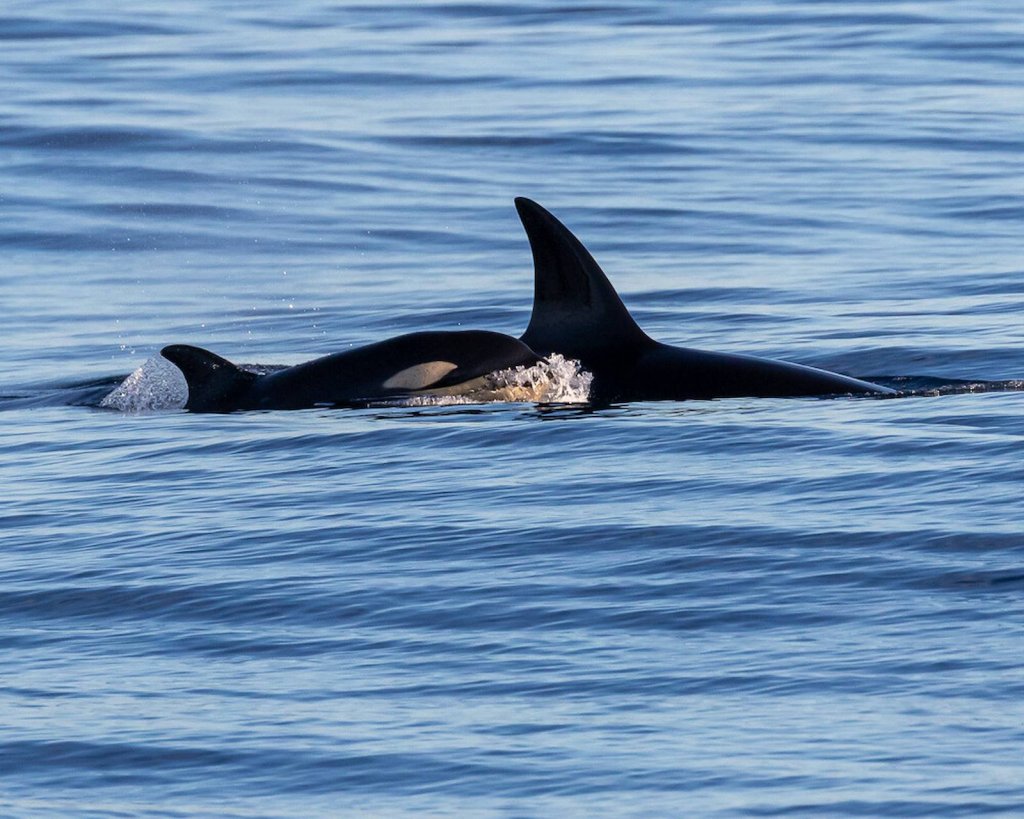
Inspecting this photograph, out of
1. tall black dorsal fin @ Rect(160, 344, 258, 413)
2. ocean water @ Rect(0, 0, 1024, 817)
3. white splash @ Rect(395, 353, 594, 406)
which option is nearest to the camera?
ocean water @ Rect(0, 0, 1024, 817)

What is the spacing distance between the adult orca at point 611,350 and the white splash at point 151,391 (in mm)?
2299

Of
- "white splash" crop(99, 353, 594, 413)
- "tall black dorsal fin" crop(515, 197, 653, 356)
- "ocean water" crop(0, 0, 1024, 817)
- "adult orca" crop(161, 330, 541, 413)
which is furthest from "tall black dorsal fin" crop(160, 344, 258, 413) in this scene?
"tall black dorsal fin" crop(515, 197, 653, 356)

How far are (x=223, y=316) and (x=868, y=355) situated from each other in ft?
20.2

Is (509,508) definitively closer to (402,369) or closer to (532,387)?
(532,387)

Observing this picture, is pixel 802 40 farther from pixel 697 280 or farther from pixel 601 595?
pixel 601 595

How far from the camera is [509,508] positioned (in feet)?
29.9

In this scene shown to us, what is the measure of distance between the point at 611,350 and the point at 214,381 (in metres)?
2.18

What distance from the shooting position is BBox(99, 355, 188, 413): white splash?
13.0 m

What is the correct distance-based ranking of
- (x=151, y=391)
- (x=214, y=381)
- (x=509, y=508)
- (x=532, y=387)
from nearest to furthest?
(x=509, y=508) → (x=532, y=387) → (x=214, y=381) → (x=151, y=391)

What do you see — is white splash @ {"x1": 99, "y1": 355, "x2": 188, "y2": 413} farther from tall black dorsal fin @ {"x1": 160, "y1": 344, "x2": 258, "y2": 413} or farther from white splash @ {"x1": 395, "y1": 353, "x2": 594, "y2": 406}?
white splash @ {"x1": 395, "y1": 353, "x2": 594, "y2": 406}

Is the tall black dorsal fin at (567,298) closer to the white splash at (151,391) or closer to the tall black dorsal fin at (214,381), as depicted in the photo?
the tall black dorsal fin at (214,381)

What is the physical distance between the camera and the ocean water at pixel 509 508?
19.4 ft

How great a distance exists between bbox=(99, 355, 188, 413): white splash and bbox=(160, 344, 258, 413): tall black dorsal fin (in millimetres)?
580

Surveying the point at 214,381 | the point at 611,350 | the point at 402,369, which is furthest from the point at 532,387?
the point at 214,381
